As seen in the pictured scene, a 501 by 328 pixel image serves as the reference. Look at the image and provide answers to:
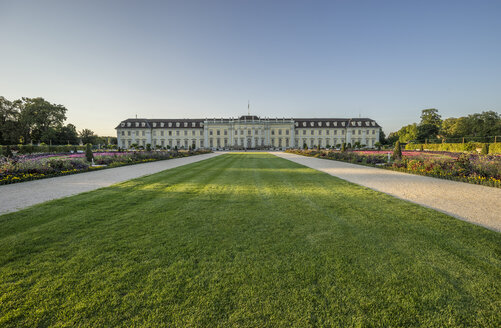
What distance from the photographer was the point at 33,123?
43594 mm

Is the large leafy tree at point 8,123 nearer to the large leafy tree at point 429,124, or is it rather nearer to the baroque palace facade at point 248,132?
the baroque palace facade at point 248,132

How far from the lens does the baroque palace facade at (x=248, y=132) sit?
2596 inches

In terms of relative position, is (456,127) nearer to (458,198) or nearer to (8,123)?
(458,198)

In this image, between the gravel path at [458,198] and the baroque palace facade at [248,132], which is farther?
the baroque palace facade at [248,132]

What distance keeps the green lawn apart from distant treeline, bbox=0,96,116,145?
50927 mm

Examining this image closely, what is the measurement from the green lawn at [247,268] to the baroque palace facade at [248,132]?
61508 millimetres

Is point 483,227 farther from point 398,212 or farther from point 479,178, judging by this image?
point 479,178

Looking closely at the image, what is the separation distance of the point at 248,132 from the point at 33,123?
4826cm

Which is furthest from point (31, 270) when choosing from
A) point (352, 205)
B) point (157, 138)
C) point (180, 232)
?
point (157, 138)

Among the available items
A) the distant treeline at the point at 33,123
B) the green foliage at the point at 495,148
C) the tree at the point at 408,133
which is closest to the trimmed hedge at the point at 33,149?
the distant treeline at the point at 33,123

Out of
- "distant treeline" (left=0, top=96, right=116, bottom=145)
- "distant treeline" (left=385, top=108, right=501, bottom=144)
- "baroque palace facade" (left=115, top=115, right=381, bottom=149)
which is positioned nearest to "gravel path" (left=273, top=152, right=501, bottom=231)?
"distant treeline" (left=385, top=108, right=501, bottom=144)

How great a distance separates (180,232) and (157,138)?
229 ft

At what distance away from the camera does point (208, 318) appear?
1.74 metres

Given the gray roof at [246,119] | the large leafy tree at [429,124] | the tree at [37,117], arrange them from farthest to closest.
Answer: the gray roof at [246,119]
the large leafy tree at [429,124]
the tree at [37,117]
